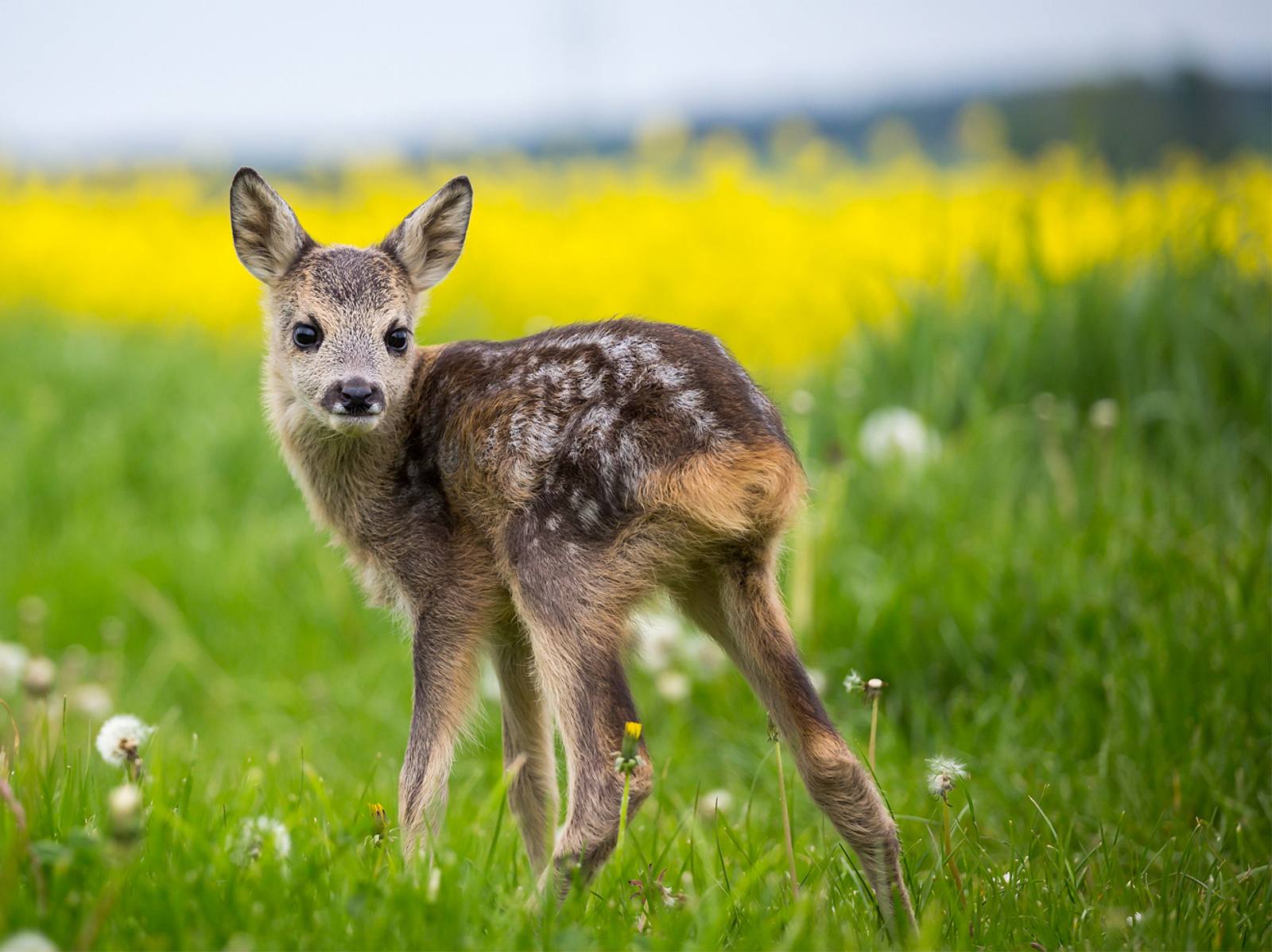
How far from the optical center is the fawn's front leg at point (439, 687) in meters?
3.31

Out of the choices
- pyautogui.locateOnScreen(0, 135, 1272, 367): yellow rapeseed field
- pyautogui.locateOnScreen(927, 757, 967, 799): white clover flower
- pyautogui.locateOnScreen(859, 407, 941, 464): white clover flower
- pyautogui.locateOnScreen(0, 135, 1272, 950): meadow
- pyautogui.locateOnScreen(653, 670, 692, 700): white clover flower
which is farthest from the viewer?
pyautogui.locateOnScreen(0, 135, 1272, 367): yellow rapeseed field

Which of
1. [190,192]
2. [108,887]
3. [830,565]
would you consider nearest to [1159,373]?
[830,565]

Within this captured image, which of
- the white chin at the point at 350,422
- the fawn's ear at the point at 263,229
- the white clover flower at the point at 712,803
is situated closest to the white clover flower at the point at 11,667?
the fawn's ear at the point at 263,229

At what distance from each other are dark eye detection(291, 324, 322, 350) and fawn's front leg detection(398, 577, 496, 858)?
2.76 ft

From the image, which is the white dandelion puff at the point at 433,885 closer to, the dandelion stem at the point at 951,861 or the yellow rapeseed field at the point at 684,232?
the dandelion stem at the point at 951,861

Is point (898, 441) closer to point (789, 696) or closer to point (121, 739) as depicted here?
point (789, 696)

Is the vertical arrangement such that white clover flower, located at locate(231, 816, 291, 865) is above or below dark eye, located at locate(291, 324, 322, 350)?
below

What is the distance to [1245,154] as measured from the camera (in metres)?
10.2

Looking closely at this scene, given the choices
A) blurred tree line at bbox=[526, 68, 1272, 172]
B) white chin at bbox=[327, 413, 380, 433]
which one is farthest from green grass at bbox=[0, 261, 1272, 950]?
blurred tree line at bbox=[526, 68, 1272, 172]

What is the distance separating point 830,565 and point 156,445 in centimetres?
475

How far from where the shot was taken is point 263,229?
12.8 ft

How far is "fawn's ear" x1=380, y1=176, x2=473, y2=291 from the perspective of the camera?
386 centimetres

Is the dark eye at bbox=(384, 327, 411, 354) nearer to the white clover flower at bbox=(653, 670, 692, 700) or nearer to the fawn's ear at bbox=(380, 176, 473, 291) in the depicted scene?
the fawn's ear at bbox=(380, 176, 473, 291)

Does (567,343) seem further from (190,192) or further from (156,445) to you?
(190,192)
